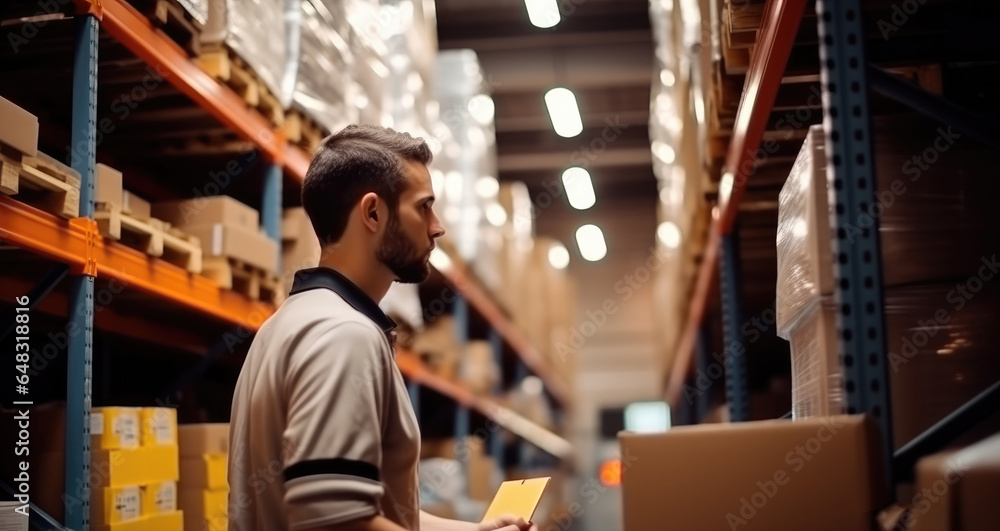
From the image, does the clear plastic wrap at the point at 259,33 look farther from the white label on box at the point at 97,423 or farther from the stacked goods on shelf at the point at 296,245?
the white label on box at the point at 97,423

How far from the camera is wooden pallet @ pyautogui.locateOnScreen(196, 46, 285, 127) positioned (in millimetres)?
4328

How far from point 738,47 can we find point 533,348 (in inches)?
406

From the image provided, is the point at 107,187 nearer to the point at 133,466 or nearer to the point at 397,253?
the point at 133,466

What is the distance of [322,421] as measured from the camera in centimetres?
175

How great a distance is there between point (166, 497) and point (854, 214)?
2854 millimetres

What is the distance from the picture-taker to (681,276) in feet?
29.7

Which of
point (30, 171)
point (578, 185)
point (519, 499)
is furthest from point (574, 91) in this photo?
point (519, 499)

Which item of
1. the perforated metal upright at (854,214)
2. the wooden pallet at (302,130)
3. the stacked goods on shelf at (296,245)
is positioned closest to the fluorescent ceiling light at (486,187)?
the wooden pallet at (302,130)

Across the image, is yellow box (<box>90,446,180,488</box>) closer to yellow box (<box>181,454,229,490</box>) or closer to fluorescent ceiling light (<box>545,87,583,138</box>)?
yellow box (<box>181,454,229,490</box>)

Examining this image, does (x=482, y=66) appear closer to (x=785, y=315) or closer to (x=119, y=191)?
(x=119, y=191)

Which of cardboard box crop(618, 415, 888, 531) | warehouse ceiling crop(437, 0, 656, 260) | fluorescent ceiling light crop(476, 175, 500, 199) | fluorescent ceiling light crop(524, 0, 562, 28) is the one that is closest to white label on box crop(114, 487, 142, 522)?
cardboard box crop(618, 415, 888, 531)

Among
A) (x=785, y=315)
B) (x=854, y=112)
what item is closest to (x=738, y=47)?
(x=785, y=315)

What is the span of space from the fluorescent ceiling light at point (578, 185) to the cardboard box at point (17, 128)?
9.77 metres

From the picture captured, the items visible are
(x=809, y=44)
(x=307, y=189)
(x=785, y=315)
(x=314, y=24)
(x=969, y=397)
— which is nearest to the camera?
(x=307, y=189)
